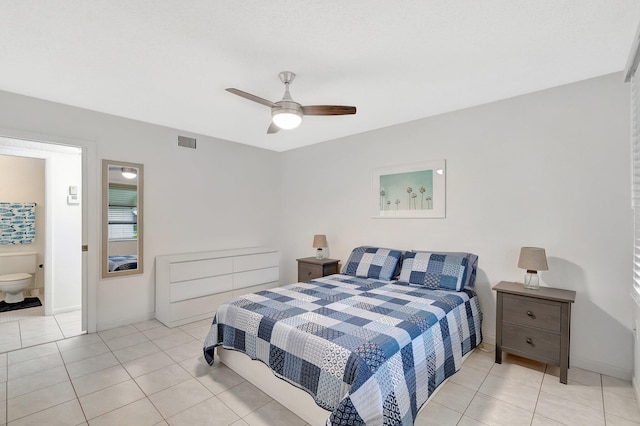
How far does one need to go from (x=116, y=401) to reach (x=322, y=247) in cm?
278

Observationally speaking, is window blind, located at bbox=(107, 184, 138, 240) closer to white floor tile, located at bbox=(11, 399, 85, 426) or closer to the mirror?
the mirror

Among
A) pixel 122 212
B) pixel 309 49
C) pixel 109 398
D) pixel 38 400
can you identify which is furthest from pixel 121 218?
pixel 309 49

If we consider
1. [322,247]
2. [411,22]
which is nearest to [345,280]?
[322,247]

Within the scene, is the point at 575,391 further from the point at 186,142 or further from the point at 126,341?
the point at 186,142

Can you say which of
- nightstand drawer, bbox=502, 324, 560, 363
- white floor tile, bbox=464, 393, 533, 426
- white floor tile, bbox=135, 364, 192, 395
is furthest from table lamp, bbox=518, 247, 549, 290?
white floor tile, bbox=135, 364, 192, 395

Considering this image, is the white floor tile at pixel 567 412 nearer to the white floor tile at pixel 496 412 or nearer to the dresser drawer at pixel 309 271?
the white floor tile at pixel 496 412

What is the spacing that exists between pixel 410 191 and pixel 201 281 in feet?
9.35

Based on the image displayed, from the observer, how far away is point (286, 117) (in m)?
2.43

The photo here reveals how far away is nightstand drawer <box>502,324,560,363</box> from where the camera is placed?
7.79ft

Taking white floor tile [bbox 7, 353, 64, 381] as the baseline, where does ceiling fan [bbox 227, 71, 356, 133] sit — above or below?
above

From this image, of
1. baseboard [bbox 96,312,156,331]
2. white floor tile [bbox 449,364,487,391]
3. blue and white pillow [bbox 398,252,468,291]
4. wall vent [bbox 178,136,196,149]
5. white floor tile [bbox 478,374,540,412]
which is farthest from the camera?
wall vent [bbox 178,136,196,149]

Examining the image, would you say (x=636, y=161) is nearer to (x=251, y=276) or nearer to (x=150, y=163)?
(x=251, y=276)

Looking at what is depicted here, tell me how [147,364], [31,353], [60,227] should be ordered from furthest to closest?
[60,227] < [31,353] < [147,364]

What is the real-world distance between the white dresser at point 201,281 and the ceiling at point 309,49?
1.86 meters
